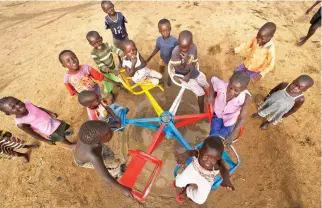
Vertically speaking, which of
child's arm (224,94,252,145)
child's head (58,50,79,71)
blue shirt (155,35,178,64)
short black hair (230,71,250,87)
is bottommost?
child's arm (224,94,252,145)

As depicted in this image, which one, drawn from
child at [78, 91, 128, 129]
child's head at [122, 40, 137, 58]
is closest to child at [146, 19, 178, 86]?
child's head at [122, 40, 137, 58]

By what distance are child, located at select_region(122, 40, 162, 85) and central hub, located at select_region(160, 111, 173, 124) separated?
68 centimetres

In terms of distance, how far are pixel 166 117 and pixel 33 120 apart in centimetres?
185

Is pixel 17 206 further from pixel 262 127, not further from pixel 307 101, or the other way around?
pixel 307 101

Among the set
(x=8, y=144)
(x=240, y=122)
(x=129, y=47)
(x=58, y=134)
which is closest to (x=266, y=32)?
(x=240, y=122)

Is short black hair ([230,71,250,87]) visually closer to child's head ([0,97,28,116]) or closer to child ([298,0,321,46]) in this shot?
child's head ([0,97,28,116])

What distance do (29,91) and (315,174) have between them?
541cm

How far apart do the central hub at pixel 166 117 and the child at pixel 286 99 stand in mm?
1439

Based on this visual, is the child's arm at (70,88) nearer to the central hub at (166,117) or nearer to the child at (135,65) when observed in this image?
the child at (135,65)

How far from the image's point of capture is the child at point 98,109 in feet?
9.00

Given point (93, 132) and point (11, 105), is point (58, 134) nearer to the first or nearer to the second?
point (11, 105)

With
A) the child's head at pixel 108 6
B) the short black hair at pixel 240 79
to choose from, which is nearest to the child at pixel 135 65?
the child's head at pixel 108 6

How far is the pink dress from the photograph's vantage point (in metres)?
2.89

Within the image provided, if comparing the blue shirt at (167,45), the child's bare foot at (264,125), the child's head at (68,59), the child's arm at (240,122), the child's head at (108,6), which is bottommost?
the child's bare foot at (264,125)
